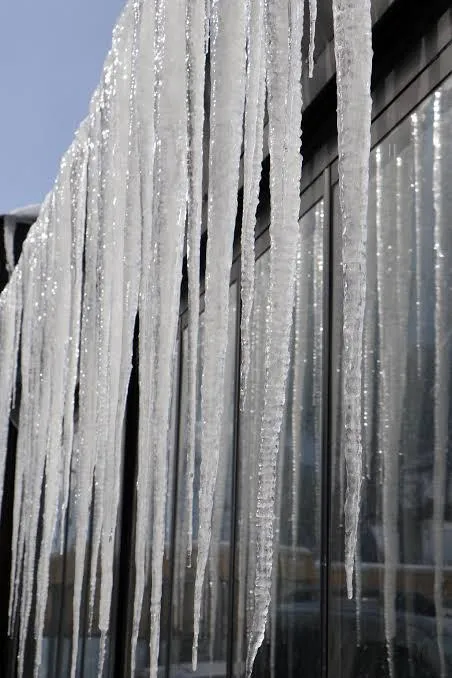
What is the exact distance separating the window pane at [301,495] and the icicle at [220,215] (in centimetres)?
54

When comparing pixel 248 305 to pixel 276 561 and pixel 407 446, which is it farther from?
pixel 276 561

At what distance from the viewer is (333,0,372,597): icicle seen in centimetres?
91

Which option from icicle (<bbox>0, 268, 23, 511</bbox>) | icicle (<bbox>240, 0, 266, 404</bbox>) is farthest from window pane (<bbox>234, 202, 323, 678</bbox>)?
icicle (<bbox>0, 268, 23, 511</bbox>)

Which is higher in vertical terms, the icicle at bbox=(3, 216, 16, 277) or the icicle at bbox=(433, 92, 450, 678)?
the icicle at bbox=(3, 216, 16, 277)

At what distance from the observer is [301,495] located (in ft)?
6.45

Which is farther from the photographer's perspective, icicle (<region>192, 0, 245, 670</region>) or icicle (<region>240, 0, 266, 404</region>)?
icicle (<region>192, 0, 245, 670</region>)

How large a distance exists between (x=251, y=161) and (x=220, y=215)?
0.13 metres

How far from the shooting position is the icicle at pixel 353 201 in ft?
2.97

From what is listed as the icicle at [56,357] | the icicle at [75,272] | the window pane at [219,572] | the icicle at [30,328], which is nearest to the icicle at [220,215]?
the window pane at [219,572]

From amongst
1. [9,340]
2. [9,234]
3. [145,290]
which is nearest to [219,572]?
[145,290]

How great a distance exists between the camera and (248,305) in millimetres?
1211

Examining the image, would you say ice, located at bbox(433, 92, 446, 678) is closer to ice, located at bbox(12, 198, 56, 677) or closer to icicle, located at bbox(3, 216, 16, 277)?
ice, located at bbox(12, 198, 56, 677)

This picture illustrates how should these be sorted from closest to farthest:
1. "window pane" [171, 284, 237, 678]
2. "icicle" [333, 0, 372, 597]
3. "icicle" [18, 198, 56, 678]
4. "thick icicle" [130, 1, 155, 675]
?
"icicle" [333, 0, 372, 597] < "thick icicle" [130, 1, 155, 675] < "window pane" [171, 284, 237, 678] < "icicle" [18, 198, 56, 678]

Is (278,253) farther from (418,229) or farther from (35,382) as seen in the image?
(35,382)
